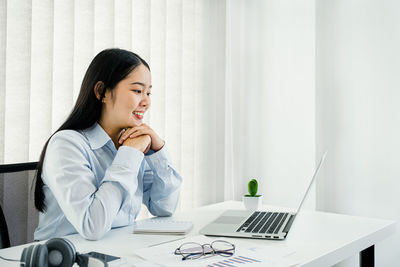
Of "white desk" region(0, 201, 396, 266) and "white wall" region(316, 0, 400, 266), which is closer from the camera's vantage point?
"white desk" region(0, 201, 396, 266)

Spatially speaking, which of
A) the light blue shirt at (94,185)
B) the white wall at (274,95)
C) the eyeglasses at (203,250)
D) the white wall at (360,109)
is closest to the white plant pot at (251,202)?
the light blue shirt at (94,185)

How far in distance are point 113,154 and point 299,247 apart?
677mm

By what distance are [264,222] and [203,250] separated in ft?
1.28

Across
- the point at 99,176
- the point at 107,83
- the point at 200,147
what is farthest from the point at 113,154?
the point at 200,147

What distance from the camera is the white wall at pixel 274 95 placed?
2570 mm

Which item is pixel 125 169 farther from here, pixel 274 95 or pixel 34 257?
pixel 274 95

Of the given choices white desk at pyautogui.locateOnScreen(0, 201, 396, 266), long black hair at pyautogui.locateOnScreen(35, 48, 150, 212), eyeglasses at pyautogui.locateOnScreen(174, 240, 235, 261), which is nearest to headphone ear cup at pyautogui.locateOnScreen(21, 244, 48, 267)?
white desk at pyautogui.locateOnScreen(0, 201, 396, 266)

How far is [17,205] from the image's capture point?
3.90 ft

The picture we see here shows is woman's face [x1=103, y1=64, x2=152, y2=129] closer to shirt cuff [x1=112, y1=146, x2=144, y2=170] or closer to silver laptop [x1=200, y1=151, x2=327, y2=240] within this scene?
shirt cuff [x1=112, y1=146, x2=144, y2=170]

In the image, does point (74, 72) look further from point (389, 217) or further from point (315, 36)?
point (389, 217)

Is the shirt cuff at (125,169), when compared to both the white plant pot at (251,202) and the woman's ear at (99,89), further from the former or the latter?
the white plant pot at (251,202)

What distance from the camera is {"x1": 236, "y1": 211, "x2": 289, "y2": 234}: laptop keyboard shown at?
1.09m

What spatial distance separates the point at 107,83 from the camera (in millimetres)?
1323

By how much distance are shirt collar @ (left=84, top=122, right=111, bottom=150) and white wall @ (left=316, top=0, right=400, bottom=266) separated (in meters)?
1.55
